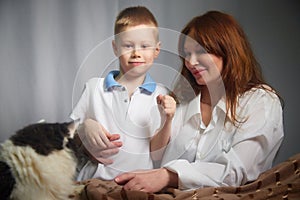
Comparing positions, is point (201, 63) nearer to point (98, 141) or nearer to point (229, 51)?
point (229, 51)

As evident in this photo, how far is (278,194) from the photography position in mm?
948

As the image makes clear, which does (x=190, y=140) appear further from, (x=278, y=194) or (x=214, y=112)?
(x=278, y=194)

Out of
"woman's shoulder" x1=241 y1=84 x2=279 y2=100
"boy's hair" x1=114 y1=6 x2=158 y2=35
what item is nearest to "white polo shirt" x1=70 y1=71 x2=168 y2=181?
"boy's hair" x1=114 y1=6 x2=158 y2=35

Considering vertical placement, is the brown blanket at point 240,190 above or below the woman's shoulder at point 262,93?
below

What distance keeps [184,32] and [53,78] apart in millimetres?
318

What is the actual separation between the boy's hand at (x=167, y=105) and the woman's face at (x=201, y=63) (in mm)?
91

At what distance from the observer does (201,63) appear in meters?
0.99

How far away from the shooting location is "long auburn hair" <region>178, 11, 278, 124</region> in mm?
980

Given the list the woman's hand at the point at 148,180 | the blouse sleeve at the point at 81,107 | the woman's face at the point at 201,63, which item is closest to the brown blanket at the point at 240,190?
the woman's hand at the point at 148,180

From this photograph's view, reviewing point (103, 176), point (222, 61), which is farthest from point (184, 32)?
point (103, 176)

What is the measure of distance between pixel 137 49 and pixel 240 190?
393 mm

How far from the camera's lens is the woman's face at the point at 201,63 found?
38.4 inches

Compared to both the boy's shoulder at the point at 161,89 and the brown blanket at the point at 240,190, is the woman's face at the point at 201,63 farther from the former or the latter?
the brown blanket at the point at 240,190

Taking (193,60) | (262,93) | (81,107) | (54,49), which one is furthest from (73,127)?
(262,93)
